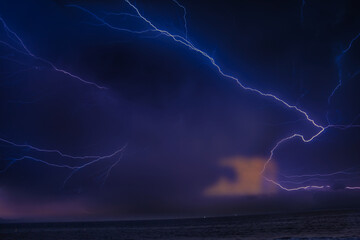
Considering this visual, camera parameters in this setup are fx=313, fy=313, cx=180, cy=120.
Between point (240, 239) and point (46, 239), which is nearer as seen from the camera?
point (240, 239)

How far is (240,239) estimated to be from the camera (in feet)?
48.3

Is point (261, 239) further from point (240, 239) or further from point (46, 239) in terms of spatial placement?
point (46, 239)

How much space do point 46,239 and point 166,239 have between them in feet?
29.6

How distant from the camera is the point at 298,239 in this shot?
490 inches

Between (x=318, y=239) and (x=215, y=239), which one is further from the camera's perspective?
(x=215, y=239)

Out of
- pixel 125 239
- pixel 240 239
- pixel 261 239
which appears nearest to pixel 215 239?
pixel 240 239

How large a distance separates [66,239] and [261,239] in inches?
503

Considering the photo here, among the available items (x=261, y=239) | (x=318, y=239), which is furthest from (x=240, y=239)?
(x=318, y=239)

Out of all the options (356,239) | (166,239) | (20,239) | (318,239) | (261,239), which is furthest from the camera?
(20,239)

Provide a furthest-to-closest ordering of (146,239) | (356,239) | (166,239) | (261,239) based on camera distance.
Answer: (146,239)
(166,239)
(261,239)
(356,239)

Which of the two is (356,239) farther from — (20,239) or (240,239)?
(20,239)

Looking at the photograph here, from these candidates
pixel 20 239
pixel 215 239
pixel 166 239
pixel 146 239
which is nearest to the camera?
pixel 215 239

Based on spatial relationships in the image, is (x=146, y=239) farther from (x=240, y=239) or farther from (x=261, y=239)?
(x=261, y=239)

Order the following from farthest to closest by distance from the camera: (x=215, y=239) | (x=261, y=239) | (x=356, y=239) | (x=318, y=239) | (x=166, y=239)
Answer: (x=166, y=239) → (x=215, y=239) → (x=261, y=239) → (x=318, y=239) → (x=356, y=239)
